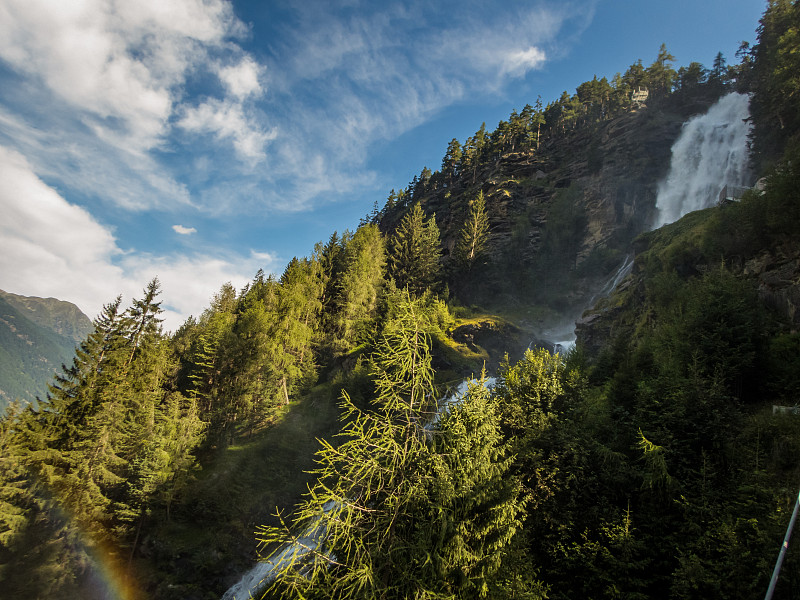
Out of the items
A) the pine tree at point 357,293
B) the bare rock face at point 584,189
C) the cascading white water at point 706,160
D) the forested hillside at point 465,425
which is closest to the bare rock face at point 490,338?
the forested hillside at point 465,425

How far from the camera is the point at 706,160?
5394 centimetres

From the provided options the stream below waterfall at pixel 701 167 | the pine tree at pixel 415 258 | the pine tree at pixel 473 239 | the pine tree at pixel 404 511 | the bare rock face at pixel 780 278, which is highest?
the stream below waterfall at pixel 701 167

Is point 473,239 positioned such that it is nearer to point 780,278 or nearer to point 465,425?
point 780,278

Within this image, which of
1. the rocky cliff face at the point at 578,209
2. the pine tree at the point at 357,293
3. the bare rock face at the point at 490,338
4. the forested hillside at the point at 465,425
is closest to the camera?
the forested hillside at the point at 465,425

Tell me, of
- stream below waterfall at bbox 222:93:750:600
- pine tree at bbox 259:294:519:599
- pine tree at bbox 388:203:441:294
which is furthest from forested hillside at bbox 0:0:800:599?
stream below waterfall at bbox 222:93:750:600

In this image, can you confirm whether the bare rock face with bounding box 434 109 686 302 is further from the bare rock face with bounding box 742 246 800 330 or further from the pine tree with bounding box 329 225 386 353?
the bare rock face with bounding box 742 246 800 330

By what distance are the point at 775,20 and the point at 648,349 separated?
4642 centimetres

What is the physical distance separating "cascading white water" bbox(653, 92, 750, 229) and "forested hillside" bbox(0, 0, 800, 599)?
9.33ft

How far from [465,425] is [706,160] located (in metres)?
66.5

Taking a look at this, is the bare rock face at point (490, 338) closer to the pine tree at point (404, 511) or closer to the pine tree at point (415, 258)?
the pine tree at point (415, 258)

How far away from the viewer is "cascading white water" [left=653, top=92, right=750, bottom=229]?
4850 cm

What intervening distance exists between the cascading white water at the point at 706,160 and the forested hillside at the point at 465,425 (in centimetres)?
284

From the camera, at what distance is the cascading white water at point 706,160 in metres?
48.5

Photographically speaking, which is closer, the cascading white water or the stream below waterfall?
the stream below waterfall
